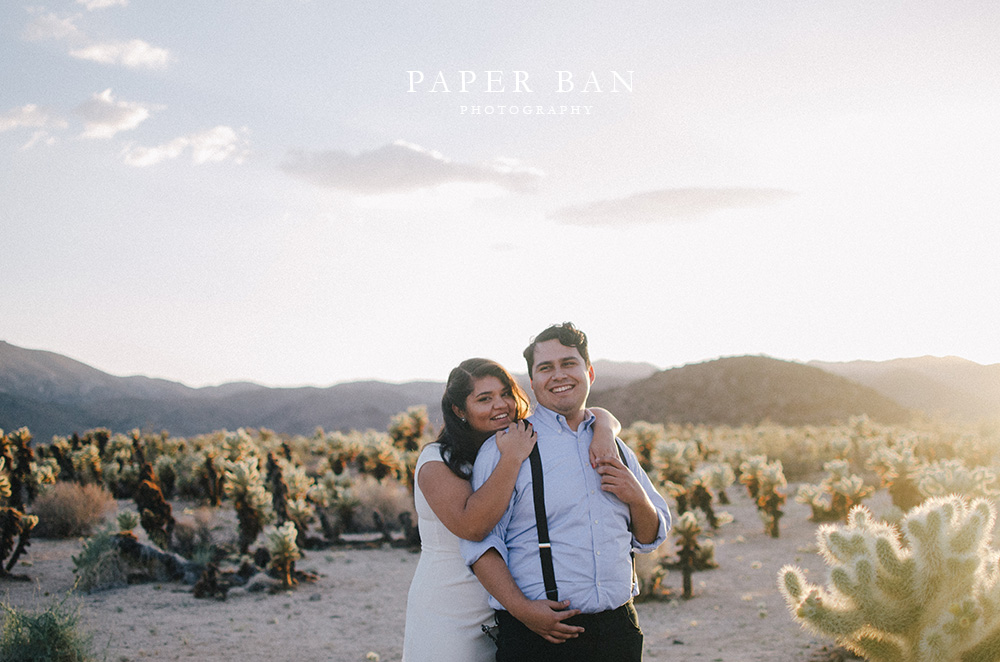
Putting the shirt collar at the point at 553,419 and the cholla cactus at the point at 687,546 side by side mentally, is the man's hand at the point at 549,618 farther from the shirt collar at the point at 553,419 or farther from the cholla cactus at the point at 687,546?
the cholla cactus at the point at 687,546

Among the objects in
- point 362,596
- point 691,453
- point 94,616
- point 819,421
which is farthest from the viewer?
point 819,421

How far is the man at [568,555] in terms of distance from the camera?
2.70 metres

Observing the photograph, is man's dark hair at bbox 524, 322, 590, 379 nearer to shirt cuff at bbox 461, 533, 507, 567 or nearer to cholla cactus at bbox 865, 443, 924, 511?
shirt cuff at bbox 461, 533, 507, 567

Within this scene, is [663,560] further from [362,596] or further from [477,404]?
[477,404]

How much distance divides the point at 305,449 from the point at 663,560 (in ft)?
60.4

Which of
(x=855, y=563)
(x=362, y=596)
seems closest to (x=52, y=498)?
(x=362, y=596)

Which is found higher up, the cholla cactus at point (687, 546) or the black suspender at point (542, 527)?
the black suspender at point (542, 527)

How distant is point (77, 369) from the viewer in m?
61.2

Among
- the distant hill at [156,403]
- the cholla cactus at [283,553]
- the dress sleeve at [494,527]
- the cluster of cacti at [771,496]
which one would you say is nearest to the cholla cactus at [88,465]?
the cholla cactus at [283,553]

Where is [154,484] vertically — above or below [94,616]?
above

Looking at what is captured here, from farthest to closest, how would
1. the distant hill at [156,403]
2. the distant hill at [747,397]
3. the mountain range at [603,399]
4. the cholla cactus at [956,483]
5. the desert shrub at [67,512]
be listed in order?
the distant hill at [747,397] → the mountain range at [603,399] → the distant hill at [156,403] → the desert shrub at [67,512] → the cholla cactus at [956,483]

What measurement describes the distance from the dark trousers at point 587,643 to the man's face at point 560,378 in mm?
824

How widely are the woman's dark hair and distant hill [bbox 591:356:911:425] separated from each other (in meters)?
46.6

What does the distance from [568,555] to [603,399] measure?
58449 mm
